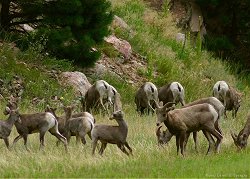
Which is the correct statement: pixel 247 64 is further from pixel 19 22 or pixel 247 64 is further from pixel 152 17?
pixel 19 22

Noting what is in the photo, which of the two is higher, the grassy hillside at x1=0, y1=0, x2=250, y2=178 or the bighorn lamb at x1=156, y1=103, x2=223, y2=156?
the bighorn lamb at x1=156, y1=103, x2=223, y2=156

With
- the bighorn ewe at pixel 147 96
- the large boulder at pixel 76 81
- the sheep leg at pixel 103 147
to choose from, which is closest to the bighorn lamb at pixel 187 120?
the sheep leg at pixel 103 147

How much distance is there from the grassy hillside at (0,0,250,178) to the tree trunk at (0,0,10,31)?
3.35 feet

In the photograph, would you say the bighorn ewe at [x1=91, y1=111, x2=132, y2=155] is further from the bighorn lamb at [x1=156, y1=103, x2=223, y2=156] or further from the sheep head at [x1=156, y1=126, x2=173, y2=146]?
the sheep head at [x1=156, y1=126, x2=173, y2=146]

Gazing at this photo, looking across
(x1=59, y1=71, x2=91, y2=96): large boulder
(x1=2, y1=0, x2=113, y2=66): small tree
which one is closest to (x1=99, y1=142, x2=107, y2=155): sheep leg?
(x1=59, y1=71, x2=91, y2=96): large boulder

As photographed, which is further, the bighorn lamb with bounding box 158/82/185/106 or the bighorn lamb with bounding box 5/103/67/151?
the bighorn lamb with bounding box 158/82/185/106

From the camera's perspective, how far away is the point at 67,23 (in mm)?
22297

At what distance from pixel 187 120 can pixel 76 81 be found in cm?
934

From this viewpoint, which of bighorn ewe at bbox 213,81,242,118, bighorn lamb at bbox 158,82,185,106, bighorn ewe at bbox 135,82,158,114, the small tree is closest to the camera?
bighorn ewe at bbox 213,81,242,118

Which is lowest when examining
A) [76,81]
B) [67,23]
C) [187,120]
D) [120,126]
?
[76,81]

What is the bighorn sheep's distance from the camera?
20.6 m

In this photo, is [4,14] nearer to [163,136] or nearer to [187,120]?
[163,136]

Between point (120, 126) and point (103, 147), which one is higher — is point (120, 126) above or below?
above

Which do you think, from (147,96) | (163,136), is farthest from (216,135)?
(147,96)
